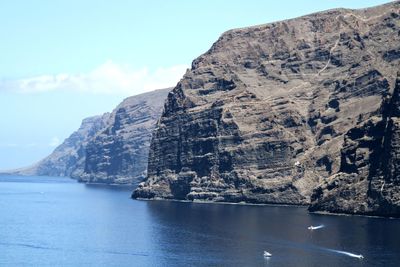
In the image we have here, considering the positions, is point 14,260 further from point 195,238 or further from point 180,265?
point 195,238

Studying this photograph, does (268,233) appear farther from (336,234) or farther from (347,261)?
(347,261)

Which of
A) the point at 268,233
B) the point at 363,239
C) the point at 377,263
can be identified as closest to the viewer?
the point at 377,263

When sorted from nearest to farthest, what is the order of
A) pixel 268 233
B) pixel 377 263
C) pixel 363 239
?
1. pixel 377 263
2. pixel 363 239
3. pixel 268 233

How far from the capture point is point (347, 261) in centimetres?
15588

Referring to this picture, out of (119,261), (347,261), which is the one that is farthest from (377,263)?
(119,261)

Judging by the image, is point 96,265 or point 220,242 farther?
point 220,242

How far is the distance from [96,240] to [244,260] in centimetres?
4694

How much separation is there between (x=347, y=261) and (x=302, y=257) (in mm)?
9088

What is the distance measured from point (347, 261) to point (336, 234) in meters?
37.6

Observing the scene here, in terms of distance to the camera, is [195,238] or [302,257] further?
[195,238]

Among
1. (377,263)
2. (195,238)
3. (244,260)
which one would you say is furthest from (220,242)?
(377,263)

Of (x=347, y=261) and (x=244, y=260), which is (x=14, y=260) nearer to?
(x=244, y=260)

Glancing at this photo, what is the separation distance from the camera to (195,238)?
19325 centimetres

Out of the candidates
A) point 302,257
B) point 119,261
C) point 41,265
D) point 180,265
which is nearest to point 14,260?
point 41,265
